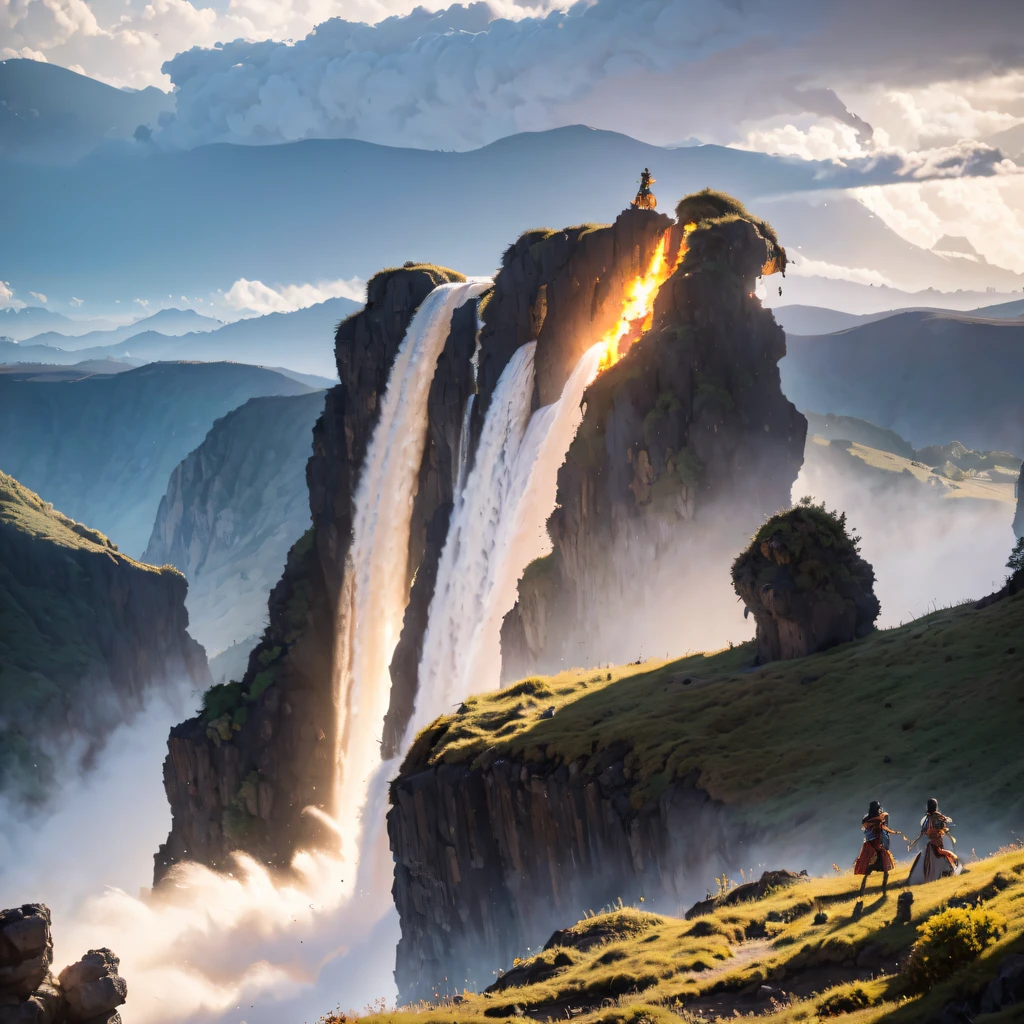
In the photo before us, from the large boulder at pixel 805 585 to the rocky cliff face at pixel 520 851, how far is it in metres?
8.81

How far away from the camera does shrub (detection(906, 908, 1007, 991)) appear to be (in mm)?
14984

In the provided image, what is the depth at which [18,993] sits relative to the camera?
25.9 meters

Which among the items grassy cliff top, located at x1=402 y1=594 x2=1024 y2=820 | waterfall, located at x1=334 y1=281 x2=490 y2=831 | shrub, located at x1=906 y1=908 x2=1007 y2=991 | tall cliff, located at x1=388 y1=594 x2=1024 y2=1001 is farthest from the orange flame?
shrub, located at x1=906 y1=908 x2=1007 y2=991

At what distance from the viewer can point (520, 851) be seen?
143 feet

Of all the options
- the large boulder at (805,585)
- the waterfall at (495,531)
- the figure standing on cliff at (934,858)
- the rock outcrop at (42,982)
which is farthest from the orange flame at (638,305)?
the figure standing on cliff at (934,858)

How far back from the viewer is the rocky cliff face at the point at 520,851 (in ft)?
113

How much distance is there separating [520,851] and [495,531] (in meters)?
40.5

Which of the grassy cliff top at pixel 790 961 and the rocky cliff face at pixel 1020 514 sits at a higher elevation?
the rocky cliff face at pixel 1020 514

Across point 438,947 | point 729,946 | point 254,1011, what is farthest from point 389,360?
point 729,946

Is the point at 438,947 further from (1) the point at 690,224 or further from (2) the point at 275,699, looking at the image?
(2) the point at 275,699

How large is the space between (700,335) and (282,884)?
5434 centimetres

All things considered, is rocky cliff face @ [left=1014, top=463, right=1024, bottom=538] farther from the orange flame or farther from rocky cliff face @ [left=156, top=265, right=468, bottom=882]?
the orange flame

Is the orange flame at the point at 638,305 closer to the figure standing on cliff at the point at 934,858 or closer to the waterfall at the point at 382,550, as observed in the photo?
the waterfall at the point at 382,550

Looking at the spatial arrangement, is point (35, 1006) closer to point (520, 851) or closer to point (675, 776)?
point (675, 776)
